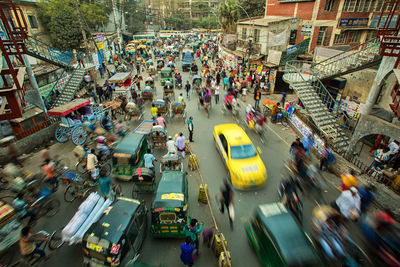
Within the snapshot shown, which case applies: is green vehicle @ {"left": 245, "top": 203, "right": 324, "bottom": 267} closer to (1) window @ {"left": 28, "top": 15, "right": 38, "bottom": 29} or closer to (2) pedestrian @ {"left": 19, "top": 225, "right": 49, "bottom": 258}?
(2) pedestrian @ {"left": 19, "top": 225, "right": 49, "bottom": 258}

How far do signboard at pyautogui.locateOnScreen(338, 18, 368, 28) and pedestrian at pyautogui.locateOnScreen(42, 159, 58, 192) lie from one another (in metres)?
24.7

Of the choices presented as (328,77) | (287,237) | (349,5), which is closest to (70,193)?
(287,237)

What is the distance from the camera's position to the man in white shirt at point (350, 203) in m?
7.15

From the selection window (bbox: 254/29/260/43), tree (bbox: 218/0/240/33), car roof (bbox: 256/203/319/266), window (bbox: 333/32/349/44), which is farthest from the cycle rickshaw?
tree (bbox: 218/0/240/33)

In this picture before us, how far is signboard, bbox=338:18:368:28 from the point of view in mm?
19469

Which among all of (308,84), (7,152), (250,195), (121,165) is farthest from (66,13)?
(250,195)

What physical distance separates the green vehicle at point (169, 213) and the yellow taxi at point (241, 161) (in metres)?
2.89

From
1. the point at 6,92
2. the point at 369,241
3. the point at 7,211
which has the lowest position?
the point at 369,241

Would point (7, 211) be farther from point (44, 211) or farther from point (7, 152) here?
point (7, 152)

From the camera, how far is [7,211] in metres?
6.68

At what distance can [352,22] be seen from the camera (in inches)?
774

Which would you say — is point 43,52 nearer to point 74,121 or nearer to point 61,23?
point 74,121

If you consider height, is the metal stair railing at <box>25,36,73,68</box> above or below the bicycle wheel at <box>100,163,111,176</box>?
above

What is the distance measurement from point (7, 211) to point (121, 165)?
4.02m
